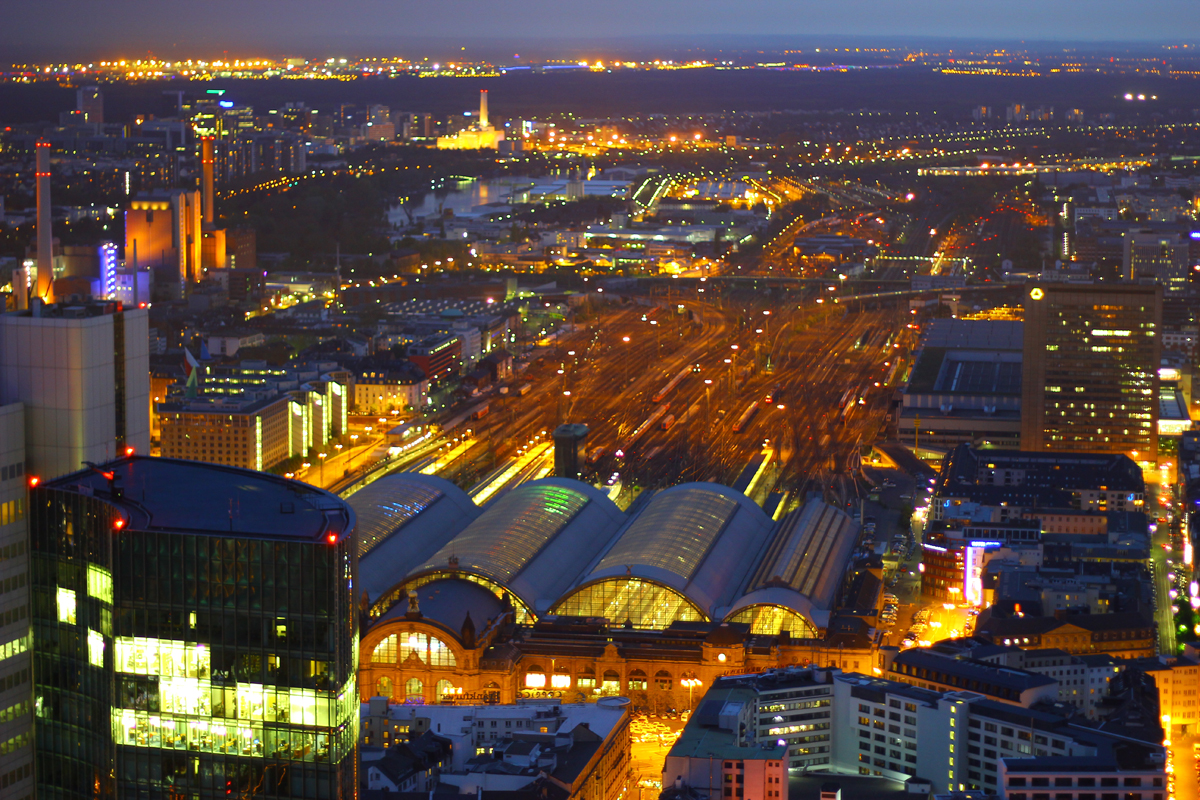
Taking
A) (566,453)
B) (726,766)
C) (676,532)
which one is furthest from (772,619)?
(566,453)

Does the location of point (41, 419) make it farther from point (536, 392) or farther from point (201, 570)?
point (536, 392)

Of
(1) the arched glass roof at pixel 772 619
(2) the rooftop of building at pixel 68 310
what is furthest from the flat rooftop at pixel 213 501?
(1) the arched glass roof at pixel 772 619

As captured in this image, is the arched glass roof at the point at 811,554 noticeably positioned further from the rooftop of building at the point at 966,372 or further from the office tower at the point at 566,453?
the rooftop of building at the point at 966,372

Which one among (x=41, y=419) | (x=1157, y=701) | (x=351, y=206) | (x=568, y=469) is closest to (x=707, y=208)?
(x=351, y=206)

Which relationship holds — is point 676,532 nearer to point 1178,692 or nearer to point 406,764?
point 1178,692

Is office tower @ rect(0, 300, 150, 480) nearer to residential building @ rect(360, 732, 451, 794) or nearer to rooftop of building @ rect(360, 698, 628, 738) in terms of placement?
residential building @ rect(360, 732, 451, 794)

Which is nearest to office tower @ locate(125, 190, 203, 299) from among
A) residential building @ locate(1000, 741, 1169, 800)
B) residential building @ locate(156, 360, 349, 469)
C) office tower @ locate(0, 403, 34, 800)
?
residential building @ locate(156, 360, 349, 469)
